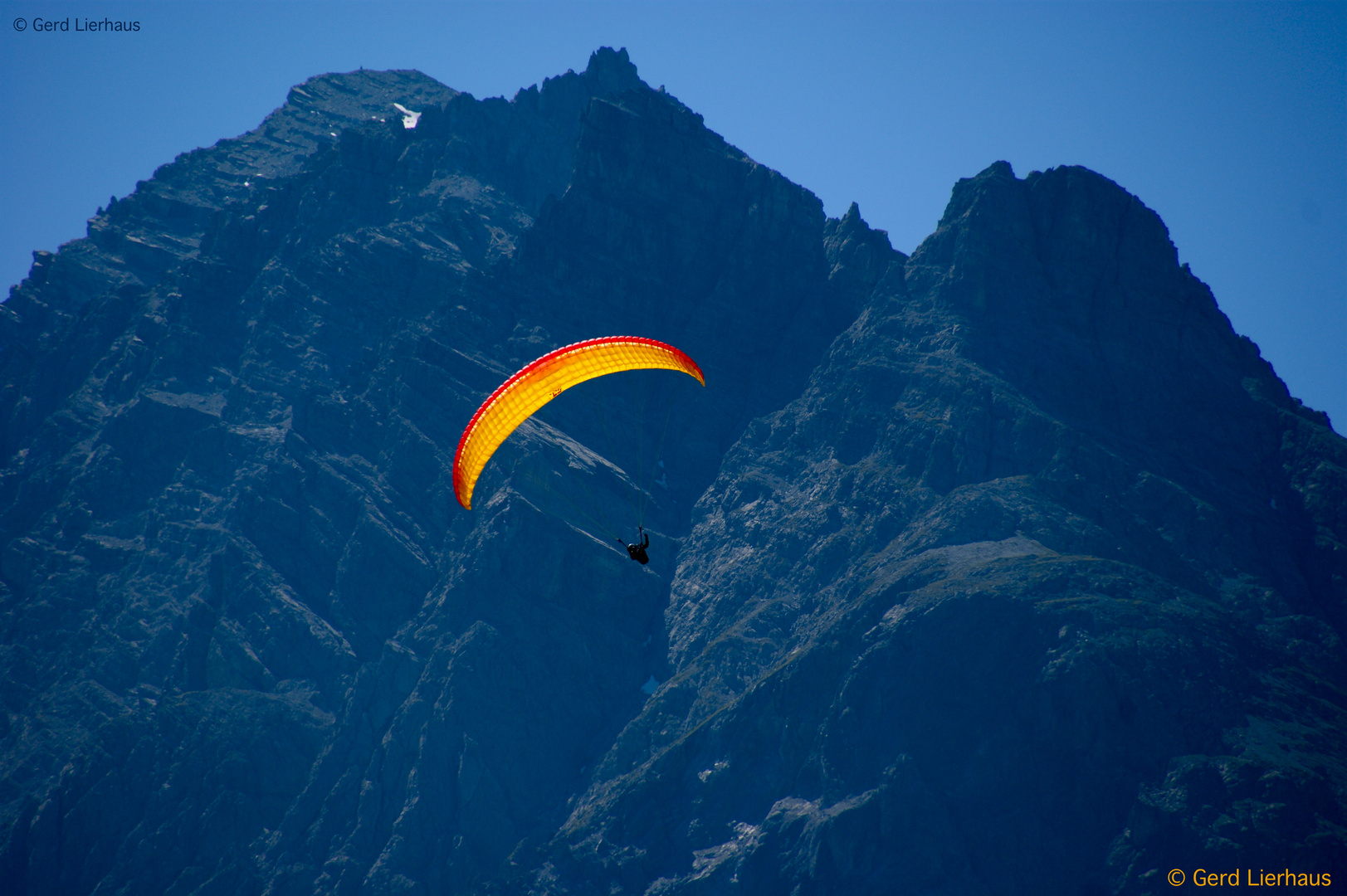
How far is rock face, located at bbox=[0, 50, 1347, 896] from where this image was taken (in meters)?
102

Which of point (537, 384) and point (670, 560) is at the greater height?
point (670, 560)

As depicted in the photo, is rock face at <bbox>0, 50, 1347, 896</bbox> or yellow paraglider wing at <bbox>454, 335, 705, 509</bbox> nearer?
yellow paraglider wing at <bbox>454, 335, 705, 509</bbox>

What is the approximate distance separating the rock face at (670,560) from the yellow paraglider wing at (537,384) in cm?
4803

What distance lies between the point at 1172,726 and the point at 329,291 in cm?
10012

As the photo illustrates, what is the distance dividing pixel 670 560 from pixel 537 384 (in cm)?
6783

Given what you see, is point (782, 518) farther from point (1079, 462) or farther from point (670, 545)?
point (1079, 462)

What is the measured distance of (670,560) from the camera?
132000mm

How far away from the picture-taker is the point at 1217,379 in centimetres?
13338

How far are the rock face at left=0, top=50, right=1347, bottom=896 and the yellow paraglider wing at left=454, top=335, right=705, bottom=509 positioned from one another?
48.0m

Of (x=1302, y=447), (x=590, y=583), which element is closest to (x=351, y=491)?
(x=590, y=583)

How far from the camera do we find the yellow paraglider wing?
65.2m

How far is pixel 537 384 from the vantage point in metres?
65.9

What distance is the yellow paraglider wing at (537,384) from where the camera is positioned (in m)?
65.2

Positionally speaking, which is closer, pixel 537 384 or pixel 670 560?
pixel 537 384
